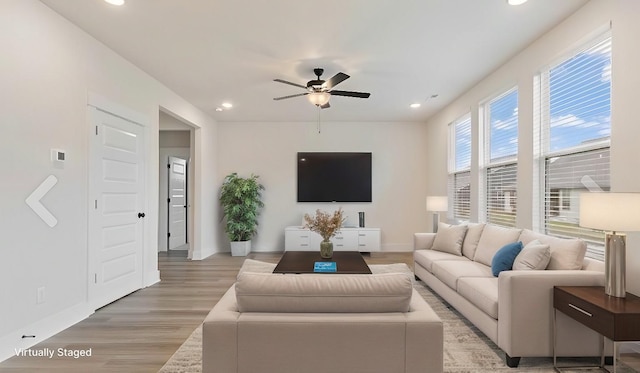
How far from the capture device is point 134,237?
406 cm

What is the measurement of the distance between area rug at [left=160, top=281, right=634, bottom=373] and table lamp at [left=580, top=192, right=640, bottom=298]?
2.30 feet

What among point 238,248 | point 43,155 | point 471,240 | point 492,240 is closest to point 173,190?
point 238,248

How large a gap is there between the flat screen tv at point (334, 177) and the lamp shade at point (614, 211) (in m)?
4.96

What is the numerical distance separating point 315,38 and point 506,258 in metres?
2.79

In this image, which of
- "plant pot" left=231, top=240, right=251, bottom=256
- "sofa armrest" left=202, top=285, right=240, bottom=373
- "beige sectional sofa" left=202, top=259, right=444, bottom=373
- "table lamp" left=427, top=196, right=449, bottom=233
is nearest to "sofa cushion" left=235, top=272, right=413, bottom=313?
"beige sectional sofa" left=202, top=259, right=444, bottom=373

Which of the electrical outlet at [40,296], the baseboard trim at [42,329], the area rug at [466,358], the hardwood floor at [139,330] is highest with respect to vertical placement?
the electrical outlet at [40,296]

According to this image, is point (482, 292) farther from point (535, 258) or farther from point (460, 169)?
point (460, 169)

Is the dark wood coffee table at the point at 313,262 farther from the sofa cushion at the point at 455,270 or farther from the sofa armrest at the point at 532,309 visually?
the sofa armrest at the point at 532,309

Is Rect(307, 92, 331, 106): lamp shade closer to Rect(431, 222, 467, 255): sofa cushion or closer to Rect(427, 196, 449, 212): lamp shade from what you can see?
Rect(431, 222, 467, 255): sofa cushion

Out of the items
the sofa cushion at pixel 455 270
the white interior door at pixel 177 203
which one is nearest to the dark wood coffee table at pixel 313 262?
the sofa cushion at pixel 455 270

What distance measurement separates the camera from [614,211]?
1995 millimetres

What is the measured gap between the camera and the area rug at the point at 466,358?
229 centimetres

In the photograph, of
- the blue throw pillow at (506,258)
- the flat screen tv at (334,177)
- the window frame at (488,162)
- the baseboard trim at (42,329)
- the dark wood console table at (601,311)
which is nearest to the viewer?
the dark wood console table at (601,311)

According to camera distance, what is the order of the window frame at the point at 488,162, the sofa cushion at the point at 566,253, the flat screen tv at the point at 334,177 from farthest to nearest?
1. the flat screen tv at the point at 334,177
2. the window frame at the point at 488,162
3. the sofa cushion at the point at 566,253
